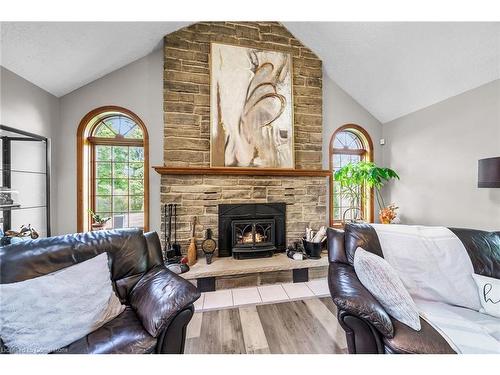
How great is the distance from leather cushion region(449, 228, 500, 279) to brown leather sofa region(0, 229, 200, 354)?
1.90 meters

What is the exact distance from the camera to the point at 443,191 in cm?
258

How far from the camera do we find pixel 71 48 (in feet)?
6.54

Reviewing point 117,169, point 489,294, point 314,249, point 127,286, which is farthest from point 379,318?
point 117,169

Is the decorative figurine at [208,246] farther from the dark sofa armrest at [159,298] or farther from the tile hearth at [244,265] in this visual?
the dark sofa armrest at [159,298]

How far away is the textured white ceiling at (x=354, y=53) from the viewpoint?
6.03ft

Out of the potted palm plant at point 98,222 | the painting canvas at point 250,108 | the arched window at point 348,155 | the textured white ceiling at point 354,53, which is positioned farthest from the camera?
the arched window at point 348,155

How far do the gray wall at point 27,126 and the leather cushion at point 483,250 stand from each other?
12.7 feet

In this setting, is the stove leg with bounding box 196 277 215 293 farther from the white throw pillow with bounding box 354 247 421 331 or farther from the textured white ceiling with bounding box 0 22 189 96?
the textured white ceiling with bounding box 0 22 189 96

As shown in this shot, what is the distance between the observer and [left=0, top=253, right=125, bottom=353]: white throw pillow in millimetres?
960

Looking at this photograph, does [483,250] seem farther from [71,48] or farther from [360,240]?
[71,48]

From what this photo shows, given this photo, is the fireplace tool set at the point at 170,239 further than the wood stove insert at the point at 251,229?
No

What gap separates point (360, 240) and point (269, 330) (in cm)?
104

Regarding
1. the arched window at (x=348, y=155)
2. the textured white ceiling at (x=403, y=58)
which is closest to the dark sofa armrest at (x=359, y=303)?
the arched window at (x=348, y=155)
